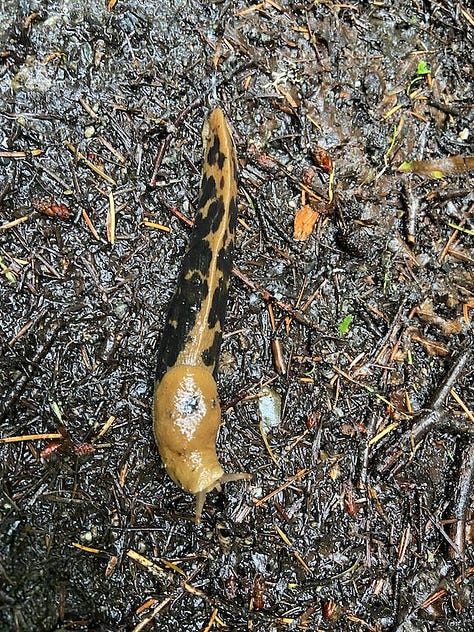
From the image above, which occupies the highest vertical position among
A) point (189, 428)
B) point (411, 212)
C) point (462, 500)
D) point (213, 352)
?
point (411, 212)

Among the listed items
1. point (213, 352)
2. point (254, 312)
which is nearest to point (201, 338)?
point (213, 352)

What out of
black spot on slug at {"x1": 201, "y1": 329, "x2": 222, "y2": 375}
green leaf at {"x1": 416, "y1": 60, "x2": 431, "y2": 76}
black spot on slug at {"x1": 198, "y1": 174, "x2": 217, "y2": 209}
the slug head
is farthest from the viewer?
green leaf at {"x1": 416, "y1": 60, "x2": 431, "y2": 76}

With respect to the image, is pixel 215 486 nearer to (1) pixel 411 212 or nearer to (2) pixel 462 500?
(2) pixel 462 500

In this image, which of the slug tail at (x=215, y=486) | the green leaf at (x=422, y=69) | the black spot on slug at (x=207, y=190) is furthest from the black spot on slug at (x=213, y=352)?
the green leaf at (x=422, y=69)

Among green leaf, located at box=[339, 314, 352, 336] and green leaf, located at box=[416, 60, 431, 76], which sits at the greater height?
green leaf, located at box=[416, 60, 431, 76]

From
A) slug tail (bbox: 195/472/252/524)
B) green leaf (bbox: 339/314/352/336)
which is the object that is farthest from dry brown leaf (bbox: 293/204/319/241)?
slug tail (bbox: 195/472/252/524)

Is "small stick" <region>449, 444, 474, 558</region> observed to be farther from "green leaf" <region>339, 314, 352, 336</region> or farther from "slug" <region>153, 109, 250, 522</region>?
"slug" <region>153, 109, 250, 522</region>

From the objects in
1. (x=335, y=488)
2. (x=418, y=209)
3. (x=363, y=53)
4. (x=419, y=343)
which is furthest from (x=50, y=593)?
(x=363, y=53)
